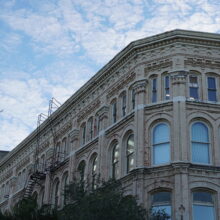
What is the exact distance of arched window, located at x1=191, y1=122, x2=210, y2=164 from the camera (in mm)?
27547

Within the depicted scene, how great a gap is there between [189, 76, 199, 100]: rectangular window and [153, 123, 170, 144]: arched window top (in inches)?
95.6

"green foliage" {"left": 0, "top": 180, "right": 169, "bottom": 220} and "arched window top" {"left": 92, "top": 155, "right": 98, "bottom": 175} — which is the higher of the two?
"arched window top" {"left": 92, "top": 155, "right": 98, "bottom": 175}

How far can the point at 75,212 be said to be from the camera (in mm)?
21828

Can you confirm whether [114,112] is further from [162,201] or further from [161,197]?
[162,201]

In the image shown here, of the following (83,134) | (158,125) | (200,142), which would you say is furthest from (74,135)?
(200,142)

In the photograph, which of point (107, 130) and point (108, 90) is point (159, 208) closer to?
point (107, 130)

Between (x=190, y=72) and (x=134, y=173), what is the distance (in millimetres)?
7298

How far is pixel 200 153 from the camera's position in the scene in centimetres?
2772

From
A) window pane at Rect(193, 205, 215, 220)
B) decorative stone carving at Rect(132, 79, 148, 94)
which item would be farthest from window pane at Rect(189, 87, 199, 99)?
window pane at Rect(193, 205, 215, 220)

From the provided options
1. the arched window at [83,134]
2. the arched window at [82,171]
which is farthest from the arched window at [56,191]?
the arched window at [83,134]

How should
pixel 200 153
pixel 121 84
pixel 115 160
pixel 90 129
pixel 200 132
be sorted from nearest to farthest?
pixel 200 153
pixel 200 132
pixel 115 160
pixel 121 84
pixel 90 129

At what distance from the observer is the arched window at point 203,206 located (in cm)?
2584

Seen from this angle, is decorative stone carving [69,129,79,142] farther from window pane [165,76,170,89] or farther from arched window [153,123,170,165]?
window pane [165,76,170,89]

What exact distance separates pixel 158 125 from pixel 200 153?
308cm
